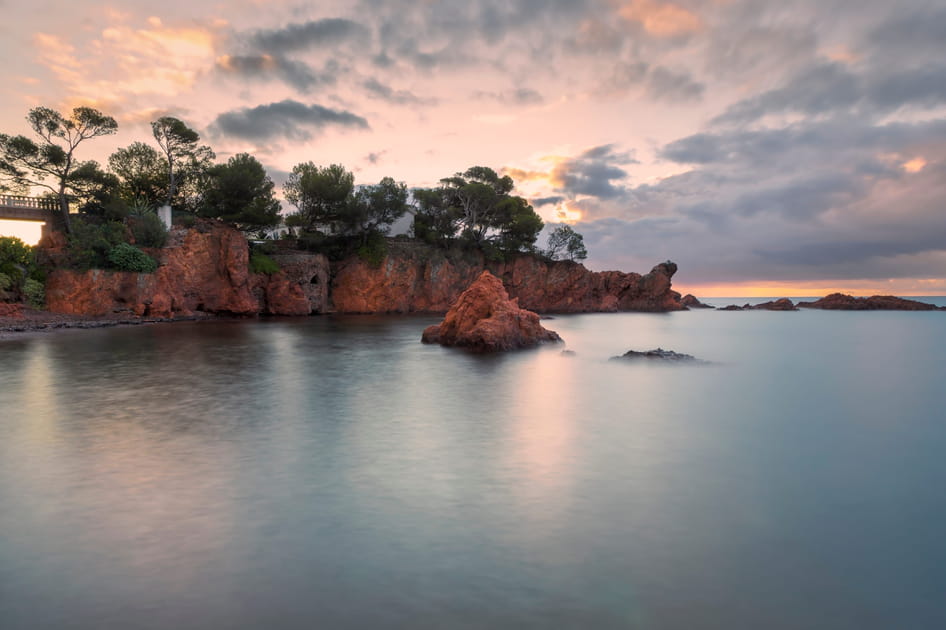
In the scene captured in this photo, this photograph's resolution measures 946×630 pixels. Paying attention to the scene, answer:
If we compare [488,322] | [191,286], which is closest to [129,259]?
[191,286]

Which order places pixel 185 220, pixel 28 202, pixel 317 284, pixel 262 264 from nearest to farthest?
pixel 28 202 < pixel 185 220 < pixel 262 264 < pixel 317 284

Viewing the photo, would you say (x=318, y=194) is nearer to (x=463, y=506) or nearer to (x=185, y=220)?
(x=185, y=220)

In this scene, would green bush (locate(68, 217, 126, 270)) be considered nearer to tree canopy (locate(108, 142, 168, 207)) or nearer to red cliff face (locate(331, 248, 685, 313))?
tree canopy (locate(108, 142, 168, 207))

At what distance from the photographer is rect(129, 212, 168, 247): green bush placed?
3784 centimetres

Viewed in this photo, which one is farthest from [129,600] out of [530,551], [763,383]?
[763,383]

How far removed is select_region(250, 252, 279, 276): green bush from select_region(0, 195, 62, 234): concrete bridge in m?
14.2

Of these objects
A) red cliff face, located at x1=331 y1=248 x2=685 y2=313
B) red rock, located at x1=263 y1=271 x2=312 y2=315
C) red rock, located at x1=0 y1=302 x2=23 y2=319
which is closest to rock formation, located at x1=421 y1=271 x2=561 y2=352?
red rock, located at x1=0 y1=302 x2=23 y2=319

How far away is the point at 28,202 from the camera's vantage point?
117 feet

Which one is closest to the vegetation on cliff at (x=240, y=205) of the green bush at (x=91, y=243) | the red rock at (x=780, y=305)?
the green bush at (x=91, y=243)

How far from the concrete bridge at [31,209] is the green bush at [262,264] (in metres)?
14.2

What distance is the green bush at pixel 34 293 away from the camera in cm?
3131

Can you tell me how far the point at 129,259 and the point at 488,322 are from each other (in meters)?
27.9

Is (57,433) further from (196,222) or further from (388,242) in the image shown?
(388,242)

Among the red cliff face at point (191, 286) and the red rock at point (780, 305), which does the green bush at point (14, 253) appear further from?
the red rock at point (780, 305)
